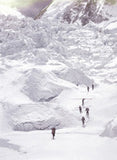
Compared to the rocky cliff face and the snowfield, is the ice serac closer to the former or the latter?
the rocky cliff face

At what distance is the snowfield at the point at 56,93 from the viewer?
2541 cm

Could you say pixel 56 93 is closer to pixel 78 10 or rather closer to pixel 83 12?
pixel 83 12

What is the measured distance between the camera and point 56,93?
5019cm

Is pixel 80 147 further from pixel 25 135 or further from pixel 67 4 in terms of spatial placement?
pixel 67 4

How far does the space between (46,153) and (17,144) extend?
618cm

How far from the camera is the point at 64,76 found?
57.1 m

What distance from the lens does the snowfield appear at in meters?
25.4

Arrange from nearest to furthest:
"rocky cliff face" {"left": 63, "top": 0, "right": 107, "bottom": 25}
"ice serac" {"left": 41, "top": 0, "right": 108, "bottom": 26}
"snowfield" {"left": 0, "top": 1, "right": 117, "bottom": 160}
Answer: "snowfield" {"left": 0, "top": 1, "right": 117, "bottom": 160}, "ice serac" {"left": 41, "top": 0, "right": 108, "bottom": 26}, "rocky cliff face" {"left": 63, "top": 0, "right": 107, "bottom": 25}

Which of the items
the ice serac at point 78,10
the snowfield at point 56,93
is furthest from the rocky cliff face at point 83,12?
the snowfield at point 56,93

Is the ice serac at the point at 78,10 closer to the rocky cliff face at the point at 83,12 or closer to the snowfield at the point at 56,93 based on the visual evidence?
the rocky cliff face at the point at 83,12

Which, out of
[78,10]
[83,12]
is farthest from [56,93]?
[78,10]

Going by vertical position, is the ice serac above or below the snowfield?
above

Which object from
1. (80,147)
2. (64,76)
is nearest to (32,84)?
(64,76)

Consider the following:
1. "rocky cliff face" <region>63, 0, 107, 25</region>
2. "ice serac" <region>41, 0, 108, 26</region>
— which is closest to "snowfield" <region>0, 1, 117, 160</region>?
"ice serac" <region>41, 0, 108, 26</region>
